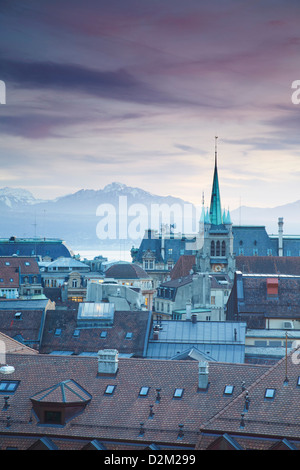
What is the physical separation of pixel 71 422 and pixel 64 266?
120 m

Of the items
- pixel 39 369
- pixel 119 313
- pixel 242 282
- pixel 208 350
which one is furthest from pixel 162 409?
pixel 242 282

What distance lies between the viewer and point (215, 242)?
179625 mm

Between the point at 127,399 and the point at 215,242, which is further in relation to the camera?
the point at 215,242

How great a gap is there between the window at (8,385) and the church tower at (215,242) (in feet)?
369

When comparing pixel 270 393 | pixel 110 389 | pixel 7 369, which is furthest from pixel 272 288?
pixel 7 369

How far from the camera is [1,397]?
171 feet

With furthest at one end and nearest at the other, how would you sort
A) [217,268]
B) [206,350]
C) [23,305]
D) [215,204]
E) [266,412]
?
[215,204] < [217,268] < [23,305] < [206,350] < [266,412]

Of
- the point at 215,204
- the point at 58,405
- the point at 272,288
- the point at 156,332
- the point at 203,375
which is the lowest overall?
the point at 58,405

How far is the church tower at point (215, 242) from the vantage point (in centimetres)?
17412

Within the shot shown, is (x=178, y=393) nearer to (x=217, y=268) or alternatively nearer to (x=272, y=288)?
(x=272, y=288)

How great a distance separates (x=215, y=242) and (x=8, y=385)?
128970 millimetres

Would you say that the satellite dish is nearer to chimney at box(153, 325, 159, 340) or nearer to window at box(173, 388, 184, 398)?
window at box(173, 388, 184, 398)

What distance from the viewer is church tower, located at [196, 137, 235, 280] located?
17412 cm
